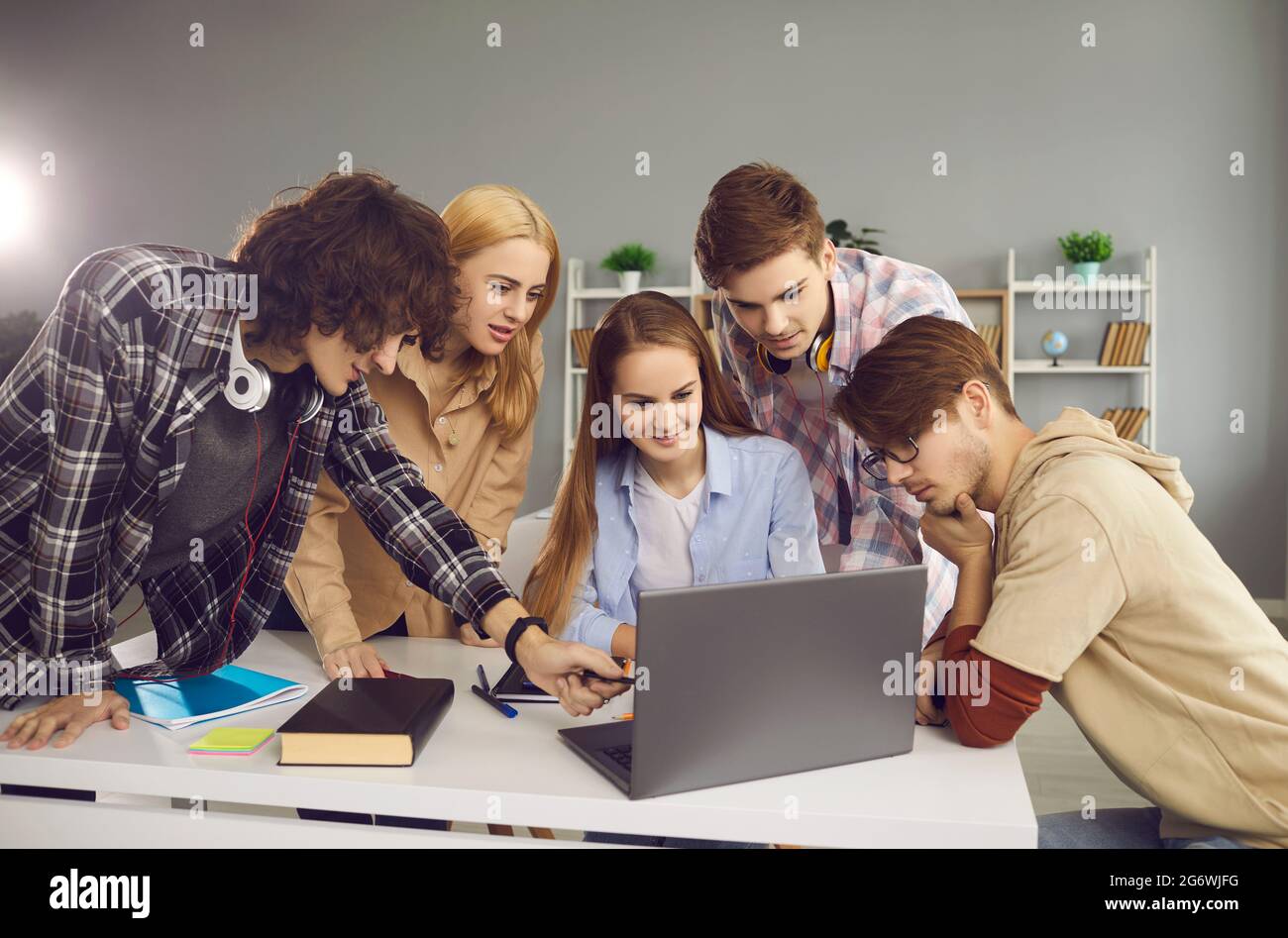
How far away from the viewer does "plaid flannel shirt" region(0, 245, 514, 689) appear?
125 cm

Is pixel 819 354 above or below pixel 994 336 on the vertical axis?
below

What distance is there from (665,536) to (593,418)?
0.81 ft

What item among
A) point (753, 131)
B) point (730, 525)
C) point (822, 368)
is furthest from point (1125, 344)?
point (730, 525)

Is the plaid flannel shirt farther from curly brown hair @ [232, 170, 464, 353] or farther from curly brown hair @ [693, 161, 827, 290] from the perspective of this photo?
curly brown hair @ [693, 161, 827, 290]

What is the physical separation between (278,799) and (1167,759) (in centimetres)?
104

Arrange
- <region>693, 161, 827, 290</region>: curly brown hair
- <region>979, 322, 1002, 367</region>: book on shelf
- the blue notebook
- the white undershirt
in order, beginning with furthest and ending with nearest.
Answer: <region>979, 322, 1002, 367</region>: book on shelf < the white undershirt < <region>693, 161, 827, 290</region>: curly brown hair < the blue notebook

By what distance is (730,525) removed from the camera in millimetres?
1768

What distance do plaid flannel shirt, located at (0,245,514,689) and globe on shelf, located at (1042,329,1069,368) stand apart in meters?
4.07

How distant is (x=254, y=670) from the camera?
1564mm

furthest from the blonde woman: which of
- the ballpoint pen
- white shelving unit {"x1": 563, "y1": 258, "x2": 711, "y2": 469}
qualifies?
white shelving unit {"x1": 563, "y1": 258, "x2": 711, "y2": 469}

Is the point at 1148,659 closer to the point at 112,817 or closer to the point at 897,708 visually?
the point at 897,708

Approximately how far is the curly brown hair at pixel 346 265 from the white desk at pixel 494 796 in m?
0.54

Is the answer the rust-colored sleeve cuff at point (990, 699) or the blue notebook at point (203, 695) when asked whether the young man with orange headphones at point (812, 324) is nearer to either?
the rust-colored sleeve cuff at point (990, 699)

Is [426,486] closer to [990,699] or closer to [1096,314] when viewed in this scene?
[990,699]
